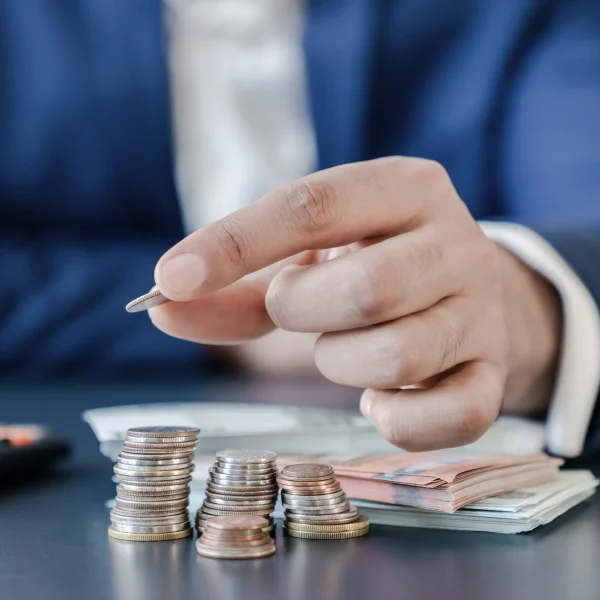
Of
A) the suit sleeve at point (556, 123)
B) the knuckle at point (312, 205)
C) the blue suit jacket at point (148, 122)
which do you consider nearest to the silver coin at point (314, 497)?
the knuckle at point (312, 205)

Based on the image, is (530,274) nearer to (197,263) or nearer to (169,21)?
(197,263)

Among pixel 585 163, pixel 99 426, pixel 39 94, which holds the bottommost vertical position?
pixel 99 426

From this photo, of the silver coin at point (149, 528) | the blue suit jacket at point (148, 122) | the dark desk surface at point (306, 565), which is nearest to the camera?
the dark desk surface at point (306, 565)

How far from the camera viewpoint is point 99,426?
0.86 metres

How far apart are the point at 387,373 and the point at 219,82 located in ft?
5.27

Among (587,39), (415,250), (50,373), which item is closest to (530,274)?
(415,250)

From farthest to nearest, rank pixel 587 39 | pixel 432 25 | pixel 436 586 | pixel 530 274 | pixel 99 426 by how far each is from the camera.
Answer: pixel 432 25 < pixel 587 39 < pixel 530 274 < pixel 99 426 < pixel 436 586

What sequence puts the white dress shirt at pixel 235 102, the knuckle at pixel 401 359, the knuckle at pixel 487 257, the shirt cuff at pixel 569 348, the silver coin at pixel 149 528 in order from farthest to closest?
the white dress shirt at pixel 235 102
the shirt cuff at pixel 569 348
the knuckle at pixel 487 257
the knuckle at pixel 401 359
the silver coin at pixel 149 528

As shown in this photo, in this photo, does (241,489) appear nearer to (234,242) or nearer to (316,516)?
(316,516)

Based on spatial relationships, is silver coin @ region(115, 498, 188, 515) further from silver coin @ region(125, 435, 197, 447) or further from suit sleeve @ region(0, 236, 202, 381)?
Answer: suit sleeve @ region(0, 236, 202, 381)

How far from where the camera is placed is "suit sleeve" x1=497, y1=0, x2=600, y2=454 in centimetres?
189

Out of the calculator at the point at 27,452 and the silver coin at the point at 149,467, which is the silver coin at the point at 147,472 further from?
the calculator at the point at 27,452

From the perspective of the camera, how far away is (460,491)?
65 cm

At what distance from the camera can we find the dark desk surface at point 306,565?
0.49 metres
